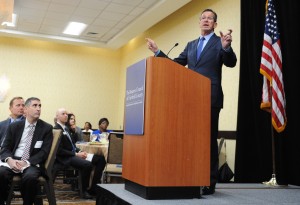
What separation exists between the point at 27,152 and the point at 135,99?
1.75 m

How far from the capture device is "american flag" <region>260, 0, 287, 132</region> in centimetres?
382

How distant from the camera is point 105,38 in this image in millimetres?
10344

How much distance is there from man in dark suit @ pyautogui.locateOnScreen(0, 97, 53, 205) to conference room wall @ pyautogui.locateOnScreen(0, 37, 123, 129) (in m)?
7.07

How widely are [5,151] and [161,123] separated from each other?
2.11 metres

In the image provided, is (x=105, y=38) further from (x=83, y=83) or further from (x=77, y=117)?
(x=77, y=117)

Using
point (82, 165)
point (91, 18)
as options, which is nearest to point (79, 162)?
point (82, 165)

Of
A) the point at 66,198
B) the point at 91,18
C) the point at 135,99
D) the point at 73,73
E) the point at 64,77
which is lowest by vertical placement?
the point at 66,198

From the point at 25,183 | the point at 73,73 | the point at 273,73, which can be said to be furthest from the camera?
the point at 73,73

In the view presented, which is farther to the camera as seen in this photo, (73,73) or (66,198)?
(73,73)

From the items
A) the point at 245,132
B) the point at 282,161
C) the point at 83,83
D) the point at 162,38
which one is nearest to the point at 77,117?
the point at 83,83

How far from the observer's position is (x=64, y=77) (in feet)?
36.0

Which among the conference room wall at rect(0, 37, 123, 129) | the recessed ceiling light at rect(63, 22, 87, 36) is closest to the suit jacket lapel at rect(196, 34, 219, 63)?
the recessed ceiling light at rect(63, 22, 87, 36)

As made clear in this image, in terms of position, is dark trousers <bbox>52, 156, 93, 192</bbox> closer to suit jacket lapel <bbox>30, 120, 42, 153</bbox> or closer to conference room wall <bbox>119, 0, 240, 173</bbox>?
suit jacket lapel <bbox>30, 120, 42, 153</bbox>

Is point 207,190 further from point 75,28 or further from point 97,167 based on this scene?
point 75,28
